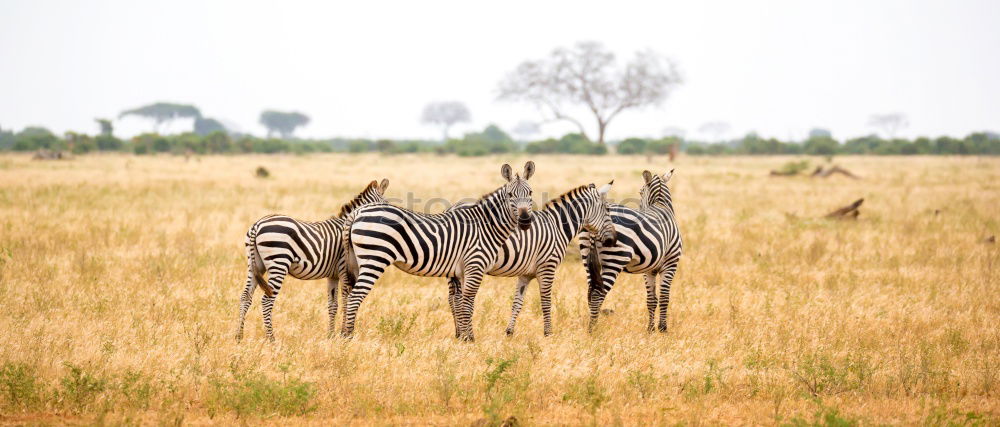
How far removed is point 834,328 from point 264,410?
20.9 ft

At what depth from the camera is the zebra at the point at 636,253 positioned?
881cm

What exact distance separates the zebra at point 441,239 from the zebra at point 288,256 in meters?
0.30

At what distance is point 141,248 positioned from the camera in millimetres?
13469

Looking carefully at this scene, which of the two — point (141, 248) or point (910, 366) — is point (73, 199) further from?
point (910, 366)

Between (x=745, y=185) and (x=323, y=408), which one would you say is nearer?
(x=323, y=408)

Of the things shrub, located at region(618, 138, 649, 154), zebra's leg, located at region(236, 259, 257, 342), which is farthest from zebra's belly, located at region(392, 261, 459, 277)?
shrub, located at region(618, 138, 649, 154)

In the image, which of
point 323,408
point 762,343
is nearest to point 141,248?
point 323,408

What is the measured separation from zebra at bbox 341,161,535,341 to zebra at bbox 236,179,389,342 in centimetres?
30

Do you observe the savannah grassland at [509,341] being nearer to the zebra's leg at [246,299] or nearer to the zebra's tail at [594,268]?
the zebra's leg at [246,299]

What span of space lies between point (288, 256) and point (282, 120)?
126m

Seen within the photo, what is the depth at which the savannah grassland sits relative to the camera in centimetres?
626

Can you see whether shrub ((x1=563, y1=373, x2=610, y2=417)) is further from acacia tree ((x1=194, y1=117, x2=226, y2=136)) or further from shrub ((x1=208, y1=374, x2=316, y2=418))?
acacia tree ((x1=194, y1=117, x2=226, y2=136))

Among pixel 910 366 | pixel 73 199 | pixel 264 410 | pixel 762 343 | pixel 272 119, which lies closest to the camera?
pixel 264 410

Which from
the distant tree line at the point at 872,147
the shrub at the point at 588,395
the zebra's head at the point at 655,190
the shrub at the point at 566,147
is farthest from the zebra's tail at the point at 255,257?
the distant tree line at the point at 872,147
